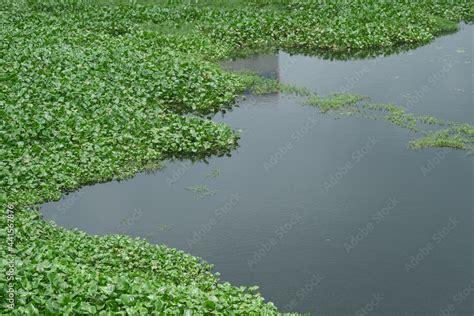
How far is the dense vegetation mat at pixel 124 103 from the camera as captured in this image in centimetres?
1273

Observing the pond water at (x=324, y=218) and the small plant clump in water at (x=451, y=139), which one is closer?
the pond water at (x=324, y=218)

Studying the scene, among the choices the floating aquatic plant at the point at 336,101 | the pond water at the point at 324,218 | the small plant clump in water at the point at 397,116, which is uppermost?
the floating aquatic plant at the point at 336,101

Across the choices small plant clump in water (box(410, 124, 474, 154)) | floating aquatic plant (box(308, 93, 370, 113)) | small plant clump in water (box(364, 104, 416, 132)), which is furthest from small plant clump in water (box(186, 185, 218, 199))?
small plant clump in water (box(364, 104, 416, 132))

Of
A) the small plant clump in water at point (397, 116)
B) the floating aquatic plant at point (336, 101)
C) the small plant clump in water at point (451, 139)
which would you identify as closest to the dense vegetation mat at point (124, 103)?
the small plant clump in water at point (451, 139)

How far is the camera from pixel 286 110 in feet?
79.6

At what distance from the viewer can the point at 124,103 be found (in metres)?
22.2

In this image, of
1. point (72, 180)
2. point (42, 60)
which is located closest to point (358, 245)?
point (72, 180)

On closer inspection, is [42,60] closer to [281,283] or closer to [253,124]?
[253,124]

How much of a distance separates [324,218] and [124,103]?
7204 mm

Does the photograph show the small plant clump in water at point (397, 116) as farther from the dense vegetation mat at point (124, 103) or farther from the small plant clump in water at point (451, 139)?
the dense vegetation mat at point (124, 103)

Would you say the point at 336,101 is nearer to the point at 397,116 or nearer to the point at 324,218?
the point at 397,116

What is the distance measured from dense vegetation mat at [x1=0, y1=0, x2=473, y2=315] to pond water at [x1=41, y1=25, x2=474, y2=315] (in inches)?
33.2

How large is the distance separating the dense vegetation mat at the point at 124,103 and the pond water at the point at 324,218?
843 millimetres

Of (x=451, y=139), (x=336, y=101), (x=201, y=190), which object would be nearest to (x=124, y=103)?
(x=201, y=190)
